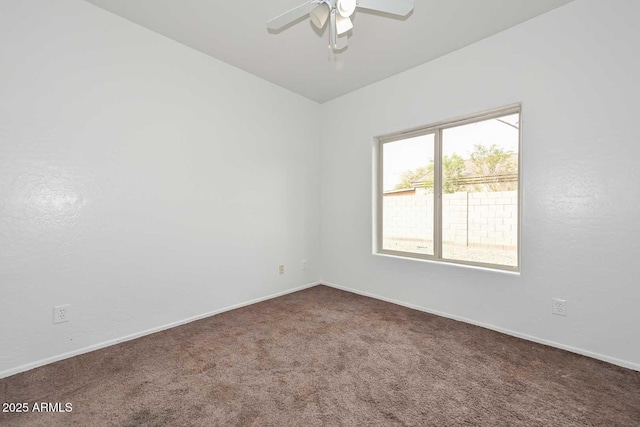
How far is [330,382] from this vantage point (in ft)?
6.29

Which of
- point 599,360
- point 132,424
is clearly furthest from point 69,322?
point 599,360

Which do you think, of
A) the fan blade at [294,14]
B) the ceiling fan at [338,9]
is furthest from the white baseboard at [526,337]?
the fan blade at [294,14]


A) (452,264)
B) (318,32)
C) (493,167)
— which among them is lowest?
(452,264)

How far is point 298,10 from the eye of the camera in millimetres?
1864

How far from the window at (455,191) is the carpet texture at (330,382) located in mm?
854

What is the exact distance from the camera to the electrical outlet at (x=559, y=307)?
234cm

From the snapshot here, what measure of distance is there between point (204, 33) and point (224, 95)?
25.8 inches

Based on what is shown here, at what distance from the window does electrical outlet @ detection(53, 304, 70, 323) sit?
3218 mm

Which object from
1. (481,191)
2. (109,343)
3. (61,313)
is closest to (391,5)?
(481,191)

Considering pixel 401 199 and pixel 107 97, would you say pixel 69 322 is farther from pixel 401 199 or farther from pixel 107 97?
pixel 401 199

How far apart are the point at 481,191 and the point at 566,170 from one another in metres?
0.71

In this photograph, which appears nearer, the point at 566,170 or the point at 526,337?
the point at 566,170

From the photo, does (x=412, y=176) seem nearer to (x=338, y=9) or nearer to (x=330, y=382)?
(x=338, y=9)

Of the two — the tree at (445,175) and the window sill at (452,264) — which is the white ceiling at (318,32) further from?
the window sill at (452,264)
